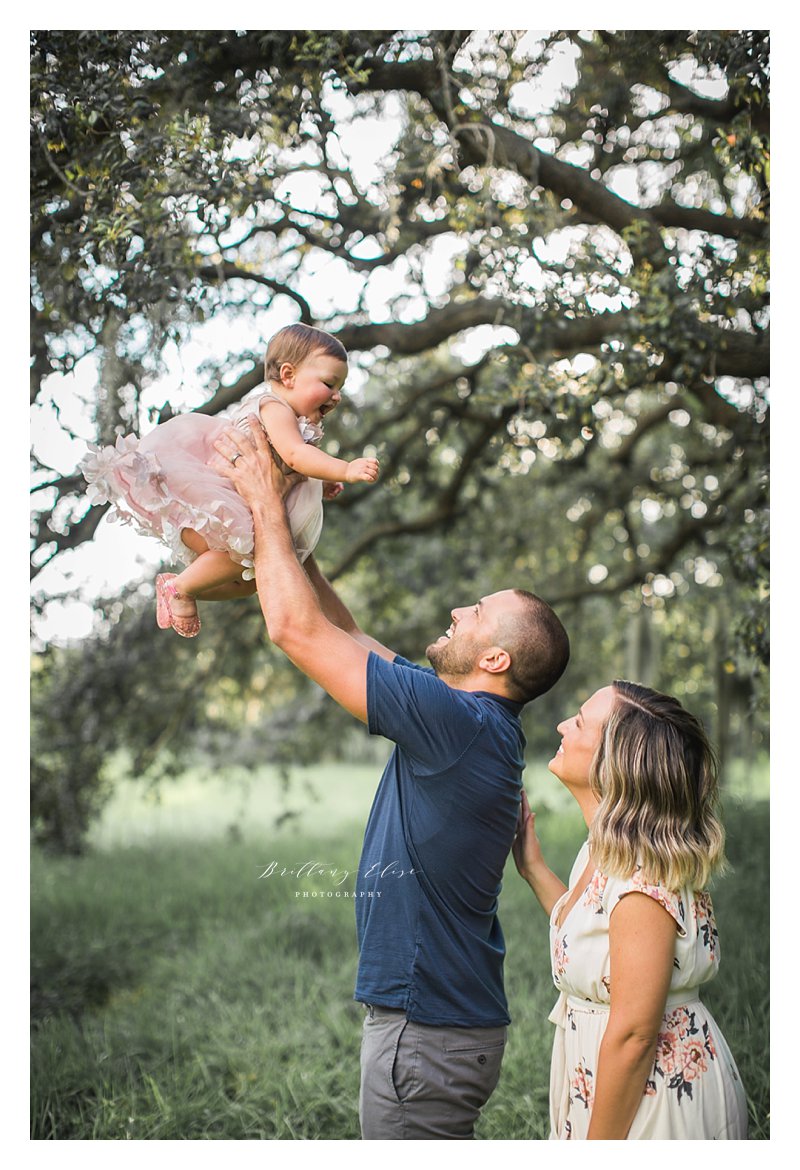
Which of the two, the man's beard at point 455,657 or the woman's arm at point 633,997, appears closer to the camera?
the woman's arm at point 633,997

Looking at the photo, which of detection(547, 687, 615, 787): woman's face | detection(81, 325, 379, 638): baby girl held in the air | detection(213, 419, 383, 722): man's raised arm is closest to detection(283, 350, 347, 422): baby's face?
detection(81, 325, 379, 638): baby girl held in the air

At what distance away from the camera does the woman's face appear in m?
1.86

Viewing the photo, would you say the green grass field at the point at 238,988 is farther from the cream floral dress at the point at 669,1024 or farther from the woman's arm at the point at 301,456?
the woman's arm at the point at 301,456

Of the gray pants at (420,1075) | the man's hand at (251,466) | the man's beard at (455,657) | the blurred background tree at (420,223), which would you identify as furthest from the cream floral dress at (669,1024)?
the blurred background tree at (420,223)

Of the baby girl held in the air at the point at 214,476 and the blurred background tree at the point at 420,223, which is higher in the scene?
the blurred background tree at the point at 420,223

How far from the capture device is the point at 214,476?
1.96 m

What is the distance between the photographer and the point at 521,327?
10.4 feet

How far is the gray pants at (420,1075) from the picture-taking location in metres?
1.89

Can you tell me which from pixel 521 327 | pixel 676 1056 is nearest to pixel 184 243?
pixel 521 327

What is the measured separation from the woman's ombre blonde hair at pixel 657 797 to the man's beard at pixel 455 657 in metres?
0.29

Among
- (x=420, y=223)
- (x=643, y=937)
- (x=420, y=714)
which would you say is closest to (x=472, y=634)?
(x=420, y=714)

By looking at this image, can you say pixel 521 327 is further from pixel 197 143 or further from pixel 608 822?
pixel 608 822

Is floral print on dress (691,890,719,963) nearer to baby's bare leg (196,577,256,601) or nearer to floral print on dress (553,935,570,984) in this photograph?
floral print on dress (553,935,570,984)
